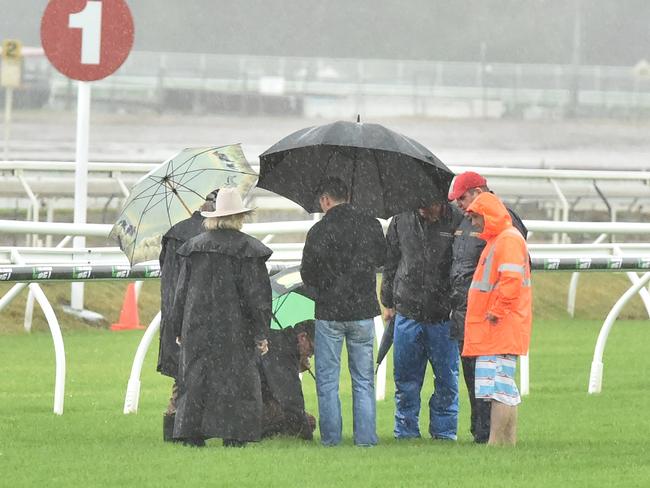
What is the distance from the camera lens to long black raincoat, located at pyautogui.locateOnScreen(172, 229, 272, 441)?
24.5ft

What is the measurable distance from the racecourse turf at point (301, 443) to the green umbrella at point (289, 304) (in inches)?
24.8

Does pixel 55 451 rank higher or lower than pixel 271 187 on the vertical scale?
lower

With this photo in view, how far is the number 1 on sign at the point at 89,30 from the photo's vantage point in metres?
11.7

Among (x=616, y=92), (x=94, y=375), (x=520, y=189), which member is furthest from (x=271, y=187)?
(x=616, y=92)

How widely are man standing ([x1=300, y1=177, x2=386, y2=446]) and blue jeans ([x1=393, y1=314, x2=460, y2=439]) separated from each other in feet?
1.46

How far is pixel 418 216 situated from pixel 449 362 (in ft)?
2.44

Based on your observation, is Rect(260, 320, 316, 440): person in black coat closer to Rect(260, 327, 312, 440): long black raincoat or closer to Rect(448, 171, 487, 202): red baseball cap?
Rect(260, 327, 312, 440): long black raincoat

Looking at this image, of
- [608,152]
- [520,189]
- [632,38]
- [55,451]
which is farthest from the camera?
[632,38]

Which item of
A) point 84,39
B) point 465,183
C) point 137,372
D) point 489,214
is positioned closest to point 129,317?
point 84,39

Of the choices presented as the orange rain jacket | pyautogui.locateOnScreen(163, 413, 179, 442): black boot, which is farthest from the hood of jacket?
pyautogui.locateOnScreen(163, 413, 179, 442): black boot

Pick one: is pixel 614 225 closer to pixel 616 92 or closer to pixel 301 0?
pixel 616 92

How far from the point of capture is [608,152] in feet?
131

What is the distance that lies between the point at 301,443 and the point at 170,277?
1.00m

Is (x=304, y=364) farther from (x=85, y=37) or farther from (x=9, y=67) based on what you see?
(x=9, y=67)
